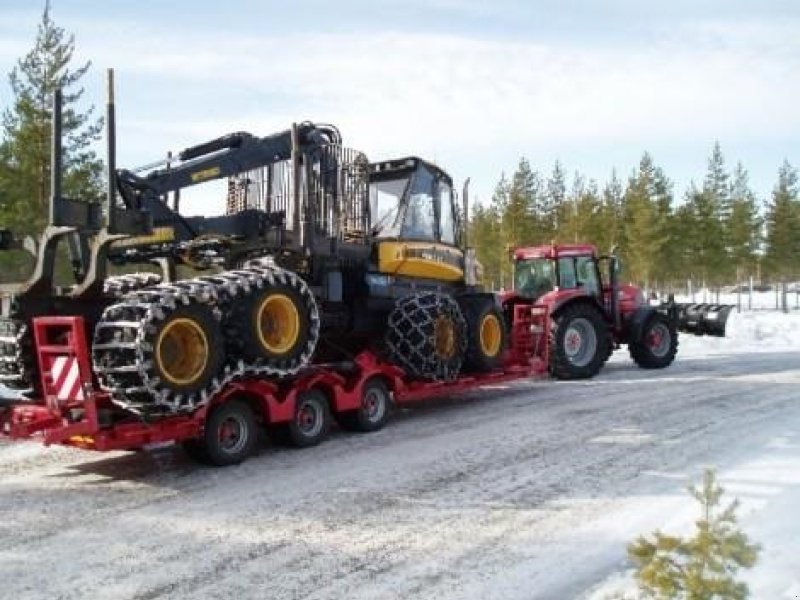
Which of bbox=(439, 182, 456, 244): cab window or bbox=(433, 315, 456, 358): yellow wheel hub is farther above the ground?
bbox=(439, 182, 456, 244): cab window

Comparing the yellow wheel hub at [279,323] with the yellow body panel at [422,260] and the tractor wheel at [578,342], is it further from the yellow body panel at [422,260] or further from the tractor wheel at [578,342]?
the tractor wheel at [578,342]

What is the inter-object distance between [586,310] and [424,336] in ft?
16.9

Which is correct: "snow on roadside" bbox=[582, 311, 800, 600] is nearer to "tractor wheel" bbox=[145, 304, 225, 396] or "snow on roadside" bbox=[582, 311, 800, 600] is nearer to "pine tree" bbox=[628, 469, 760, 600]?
"pine tree" bbox=[628, 469, 760, 600]

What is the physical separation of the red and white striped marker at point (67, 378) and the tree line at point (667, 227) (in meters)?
38.5

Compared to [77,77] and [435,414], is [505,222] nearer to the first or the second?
[77,77]

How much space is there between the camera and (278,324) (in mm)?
7609

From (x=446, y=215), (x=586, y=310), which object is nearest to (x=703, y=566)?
(x=446, y=215)

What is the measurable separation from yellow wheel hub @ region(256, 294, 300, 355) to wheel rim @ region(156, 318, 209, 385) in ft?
2.41

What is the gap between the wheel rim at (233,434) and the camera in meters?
7.38

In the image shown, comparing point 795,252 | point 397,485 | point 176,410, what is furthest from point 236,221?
point 795,252

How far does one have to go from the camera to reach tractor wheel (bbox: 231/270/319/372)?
23.5ft

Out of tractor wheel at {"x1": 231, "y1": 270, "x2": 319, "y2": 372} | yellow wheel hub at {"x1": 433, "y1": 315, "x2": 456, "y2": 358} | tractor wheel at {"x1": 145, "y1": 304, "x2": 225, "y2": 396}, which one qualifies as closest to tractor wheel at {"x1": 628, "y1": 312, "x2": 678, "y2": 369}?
yellow wheel hub at {"x1": 433, "y1": 315, "x2": 456, "y2": 358}

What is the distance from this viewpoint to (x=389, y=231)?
9.89 m

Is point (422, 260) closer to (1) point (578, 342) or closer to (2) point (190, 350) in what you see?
(2) point (190, 350)
